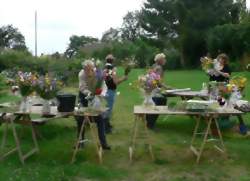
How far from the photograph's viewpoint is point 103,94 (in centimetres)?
743

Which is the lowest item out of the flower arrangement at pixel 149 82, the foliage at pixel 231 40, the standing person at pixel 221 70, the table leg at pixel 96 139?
the table leg at pixel 96 139

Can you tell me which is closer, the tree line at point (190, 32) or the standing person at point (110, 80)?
the standing person at point (110, 80)

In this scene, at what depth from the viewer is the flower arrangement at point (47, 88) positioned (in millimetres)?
7246

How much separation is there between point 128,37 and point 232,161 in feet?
252

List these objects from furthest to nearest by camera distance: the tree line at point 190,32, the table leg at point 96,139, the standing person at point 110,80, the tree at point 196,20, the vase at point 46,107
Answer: the tree at point 196,20 < the tree line at point 190,32 < the standing person at point 110,80 < the vase at point 46,107 < the table leg at point 96,139

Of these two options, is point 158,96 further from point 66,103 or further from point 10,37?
point 10,37

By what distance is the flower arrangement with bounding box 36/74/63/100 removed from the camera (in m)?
7.25

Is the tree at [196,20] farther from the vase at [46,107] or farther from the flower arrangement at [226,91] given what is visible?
the vase at [46,107]

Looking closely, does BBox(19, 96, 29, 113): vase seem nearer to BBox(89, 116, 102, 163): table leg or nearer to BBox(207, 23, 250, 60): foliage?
BBox(89, 116, 102, 163): table leg

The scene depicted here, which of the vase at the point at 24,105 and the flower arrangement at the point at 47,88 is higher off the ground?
the flower arrangement at the point at 47,88

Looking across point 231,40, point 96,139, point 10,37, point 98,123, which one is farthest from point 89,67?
point 10,37

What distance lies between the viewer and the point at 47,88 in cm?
729

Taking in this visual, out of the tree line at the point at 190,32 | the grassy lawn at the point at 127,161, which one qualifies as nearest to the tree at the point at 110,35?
→ the tree line at the point at 190,32

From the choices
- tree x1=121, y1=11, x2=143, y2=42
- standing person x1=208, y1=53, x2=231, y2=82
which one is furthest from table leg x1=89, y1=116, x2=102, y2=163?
tree x1=121, y1=11, x2=143, y2=42
